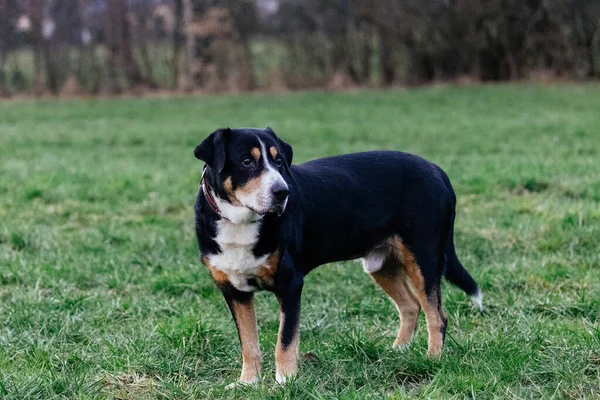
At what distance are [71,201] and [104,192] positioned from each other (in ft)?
1.89

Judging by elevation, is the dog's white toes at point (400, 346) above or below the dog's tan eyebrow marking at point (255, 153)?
below

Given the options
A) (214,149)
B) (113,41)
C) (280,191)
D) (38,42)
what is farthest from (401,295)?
(38,42)

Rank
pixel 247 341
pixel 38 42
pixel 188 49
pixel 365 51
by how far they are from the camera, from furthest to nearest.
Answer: pixel 38 42 < pixel 188 49 < pixel 365 51 < pixel 247 341

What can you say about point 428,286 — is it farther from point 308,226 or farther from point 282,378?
point 282,378

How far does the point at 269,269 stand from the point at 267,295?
180 centimetres

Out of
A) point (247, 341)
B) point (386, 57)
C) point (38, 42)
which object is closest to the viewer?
point (247, 341)

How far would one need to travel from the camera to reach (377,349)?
168 inches

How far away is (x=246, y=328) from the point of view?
4.12m

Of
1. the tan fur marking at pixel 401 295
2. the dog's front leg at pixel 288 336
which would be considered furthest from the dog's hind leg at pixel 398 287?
the dog's front leg at pixel 288 336

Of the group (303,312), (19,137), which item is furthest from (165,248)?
(19,137)

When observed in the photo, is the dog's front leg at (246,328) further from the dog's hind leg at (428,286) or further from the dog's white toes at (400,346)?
the dog's hind leg at (428,286)

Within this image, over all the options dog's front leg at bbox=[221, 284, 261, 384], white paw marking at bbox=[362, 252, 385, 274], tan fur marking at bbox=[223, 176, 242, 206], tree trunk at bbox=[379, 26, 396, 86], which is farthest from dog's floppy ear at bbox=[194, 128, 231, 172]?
tree trunk at bbox=[379, 26, 396, 86]

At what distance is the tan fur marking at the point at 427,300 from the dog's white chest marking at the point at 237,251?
0.93 metres

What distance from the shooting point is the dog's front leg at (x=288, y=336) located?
3.89 metres
